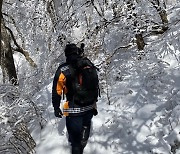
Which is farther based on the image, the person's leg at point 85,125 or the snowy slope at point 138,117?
the snowy slope at point 138,117

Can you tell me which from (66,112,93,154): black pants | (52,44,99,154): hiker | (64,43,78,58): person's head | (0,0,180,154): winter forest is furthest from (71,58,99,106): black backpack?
(0,0,180,154): winter forest

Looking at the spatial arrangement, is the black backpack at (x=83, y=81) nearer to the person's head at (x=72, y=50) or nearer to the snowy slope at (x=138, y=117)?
the person's head at (x=72, y=50)

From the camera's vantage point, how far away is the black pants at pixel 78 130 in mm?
4422

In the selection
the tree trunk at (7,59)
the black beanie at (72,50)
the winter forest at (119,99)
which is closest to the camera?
the black beanie at (72,50)

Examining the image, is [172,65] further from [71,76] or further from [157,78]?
[71,76]

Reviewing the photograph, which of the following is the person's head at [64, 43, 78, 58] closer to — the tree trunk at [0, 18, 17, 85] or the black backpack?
the black backpack

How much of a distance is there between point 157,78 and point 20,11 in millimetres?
11720

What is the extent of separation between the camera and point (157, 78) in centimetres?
632

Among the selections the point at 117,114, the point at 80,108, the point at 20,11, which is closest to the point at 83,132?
the point at 80,108

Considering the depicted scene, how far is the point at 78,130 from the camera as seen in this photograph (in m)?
4.46

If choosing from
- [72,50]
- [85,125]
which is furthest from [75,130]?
[72,50]

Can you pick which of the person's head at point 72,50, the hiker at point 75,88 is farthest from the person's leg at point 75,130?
the person's head at point 72,50

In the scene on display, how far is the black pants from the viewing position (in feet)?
14.5

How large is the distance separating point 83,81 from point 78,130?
0.68 m
